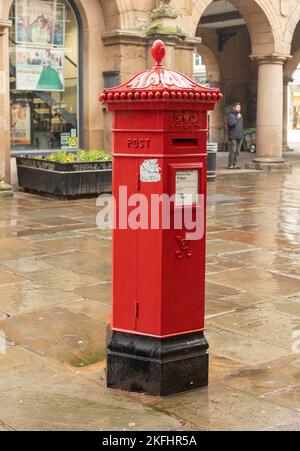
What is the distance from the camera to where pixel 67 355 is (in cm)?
484

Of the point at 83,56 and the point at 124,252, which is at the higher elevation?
the point at 83,56

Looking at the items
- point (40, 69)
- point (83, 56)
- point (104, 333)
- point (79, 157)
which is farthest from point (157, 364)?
point (83, 56)

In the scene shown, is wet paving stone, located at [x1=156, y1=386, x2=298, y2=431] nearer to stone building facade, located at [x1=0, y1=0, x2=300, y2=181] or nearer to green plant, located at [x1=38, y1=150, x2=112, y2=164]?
green plant, located at [x1=38, y1=150, x2=112, y2=164]

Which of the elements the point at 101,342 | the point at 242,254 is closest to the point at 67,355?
the point at 101,342

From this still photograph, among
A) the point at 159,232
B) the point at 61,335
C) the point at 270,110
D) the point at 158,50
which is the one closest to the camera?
the point at 159,232

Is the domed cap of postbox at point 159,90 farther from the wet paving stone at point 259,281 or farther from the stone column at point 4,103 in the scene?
the stone column at point 4,103

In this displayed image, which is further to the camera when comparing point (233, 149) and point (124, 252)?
point (233, 149)

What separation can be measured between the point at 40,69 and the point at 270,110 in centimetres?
720

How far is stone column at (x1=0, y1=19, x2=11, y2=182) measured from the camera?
1352cm

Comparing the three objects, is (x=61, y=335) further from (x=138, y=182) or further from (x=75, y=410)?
(x=138, y=182)

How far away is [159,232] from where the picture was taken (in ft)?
13.6

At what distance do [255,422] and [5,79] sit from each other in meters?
11.1

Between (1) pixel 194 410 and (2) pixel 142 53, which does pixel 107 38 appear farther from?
(1) pixel 194 410

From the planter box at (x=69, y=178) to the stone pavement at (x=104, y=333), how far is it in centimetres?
256
